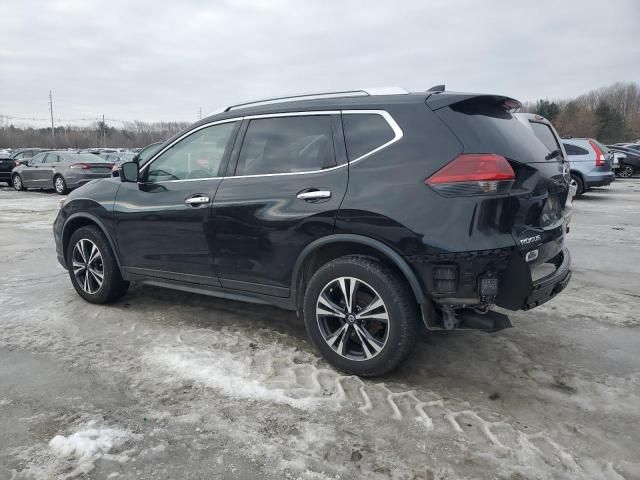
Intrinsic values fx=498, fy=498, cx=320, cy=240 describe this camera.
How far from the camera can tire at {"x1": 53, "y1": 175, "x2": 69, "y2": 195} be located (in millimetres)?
17234

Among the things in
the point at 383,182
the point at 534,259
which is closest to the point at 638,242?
the point at 534,259

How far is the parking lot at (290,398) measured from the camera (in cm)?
248

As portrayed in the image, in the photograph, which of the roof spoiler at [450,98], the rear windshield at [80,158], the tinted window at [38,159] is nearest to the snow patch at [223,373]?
the roof spoiler at [450,98]

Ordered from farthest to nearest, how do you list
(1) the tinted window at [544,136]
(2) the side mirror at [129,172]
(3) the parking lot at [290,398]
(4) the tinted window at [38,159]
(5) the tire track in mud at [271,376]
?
(4) the tinted window at [38,159]
(2) the side mirror at [129,172]
(1) the tinted window at [544,136]
(5) the tire track in mud at [271,376]
(3) the parking lot at [290,398]

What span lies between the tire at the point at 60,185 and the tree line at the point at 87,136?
64.3 metres

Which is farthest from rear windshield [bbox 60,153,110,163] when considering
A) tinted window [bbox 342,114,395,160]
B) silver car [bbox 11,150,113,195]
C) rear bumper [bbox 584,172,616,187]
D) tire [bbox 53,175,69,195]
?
tinted window [bbox 342,114,395,160]

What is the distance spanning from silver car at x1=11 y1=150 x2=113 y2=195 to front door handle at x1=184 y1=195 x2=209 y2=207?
14.2 meters

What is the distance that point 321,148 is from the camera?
348 cm

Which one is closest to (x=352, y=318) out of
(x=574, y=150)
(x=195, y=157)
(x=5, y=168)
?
(x=195, y=157)

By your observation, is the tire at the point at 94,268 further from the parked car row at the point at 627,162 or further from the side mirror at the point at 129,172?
the parked car row at the point at 627,162

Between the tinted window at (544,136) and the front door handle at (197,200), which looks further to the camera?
the tinted window at (544,136)

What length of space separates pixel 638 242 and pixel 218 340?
6957 mm

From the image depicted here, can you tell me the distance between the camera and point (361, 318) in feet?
10.6

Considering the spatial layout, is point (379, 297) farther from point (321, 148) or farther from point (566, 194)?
point (566, 194)
